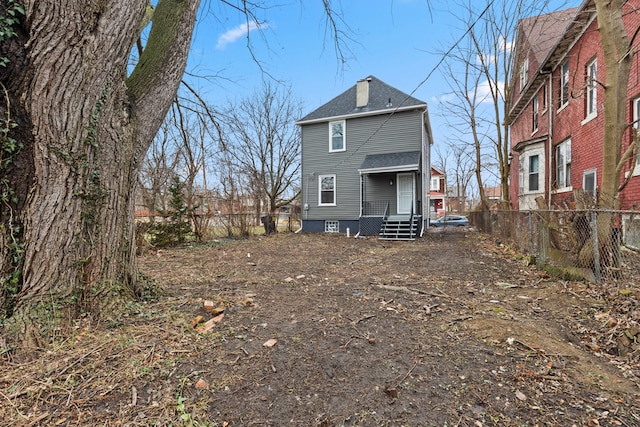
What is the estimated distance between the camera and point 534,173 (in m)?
12.8

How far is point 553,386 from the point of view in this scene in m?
2.20

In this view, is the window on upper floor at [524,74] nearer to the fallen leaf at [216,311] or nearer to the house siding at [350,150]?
the house siding at [350,150]

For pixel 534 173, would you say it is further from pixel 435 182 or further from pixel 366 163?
pixel 435 182

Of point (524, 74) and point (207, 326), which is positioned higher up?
point (524, 74)

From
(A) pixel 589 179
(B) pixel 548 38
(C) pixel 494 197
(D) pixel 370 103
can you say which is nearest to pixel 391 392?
(A) pixel 589 179

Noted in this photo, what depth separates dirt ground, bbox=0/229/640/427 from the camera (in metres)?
1.89

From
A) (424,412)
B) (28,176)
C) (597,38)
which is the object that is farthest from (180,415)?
(597,38)

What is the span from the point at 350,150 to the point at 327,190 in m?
2.30

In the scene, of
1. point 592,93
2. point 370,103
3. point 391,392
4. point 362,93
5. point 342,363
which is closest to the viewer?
point 391,392

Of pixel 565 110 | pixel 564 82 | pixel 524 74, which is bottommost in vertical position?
pixel 565 110

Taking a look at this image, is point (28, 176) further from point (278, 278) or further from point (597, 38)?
point (597, 38)

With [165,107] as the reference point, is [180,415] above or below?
below

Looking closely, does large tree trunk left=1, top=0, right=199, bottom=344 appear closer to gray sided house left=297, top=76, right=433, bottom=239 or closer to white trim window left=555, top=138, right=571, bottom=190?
gray sided house left=297, top=76, right=433, bottom=239

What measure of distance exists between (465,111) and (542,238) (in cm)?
1057
